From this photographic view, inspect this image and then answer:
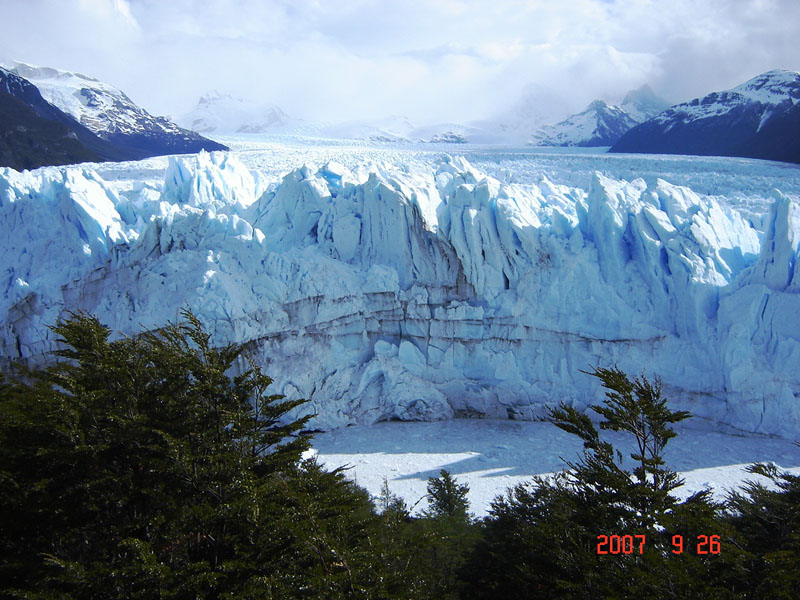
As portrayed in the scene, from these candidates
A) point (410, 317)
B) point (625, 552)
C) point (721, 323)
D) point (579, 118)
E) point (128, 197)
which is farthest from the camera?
point (579, 118)

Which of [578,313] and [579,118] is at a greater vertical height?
[579,118]

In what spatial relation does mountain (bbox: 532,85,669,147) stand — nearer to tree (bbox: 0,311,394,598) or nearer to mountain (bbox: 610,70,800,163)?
mountain (bbox: 610,70,800,163)

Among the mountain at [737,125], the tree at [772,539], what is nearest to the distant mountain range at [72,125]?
the mountain at [737,125]

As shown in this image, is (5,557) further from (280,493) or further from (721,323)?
(721,323)

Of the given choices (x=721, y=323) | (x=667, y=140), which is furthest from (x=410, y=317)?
(x=667, y=140)

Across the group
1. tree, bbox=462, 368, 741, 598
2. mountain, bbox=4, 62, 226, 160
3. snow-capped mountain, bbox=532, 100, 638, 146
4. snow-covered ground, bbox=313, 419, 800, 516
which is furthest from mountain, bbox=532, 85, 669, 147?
tree, bbox=462, 368, 741, 598
